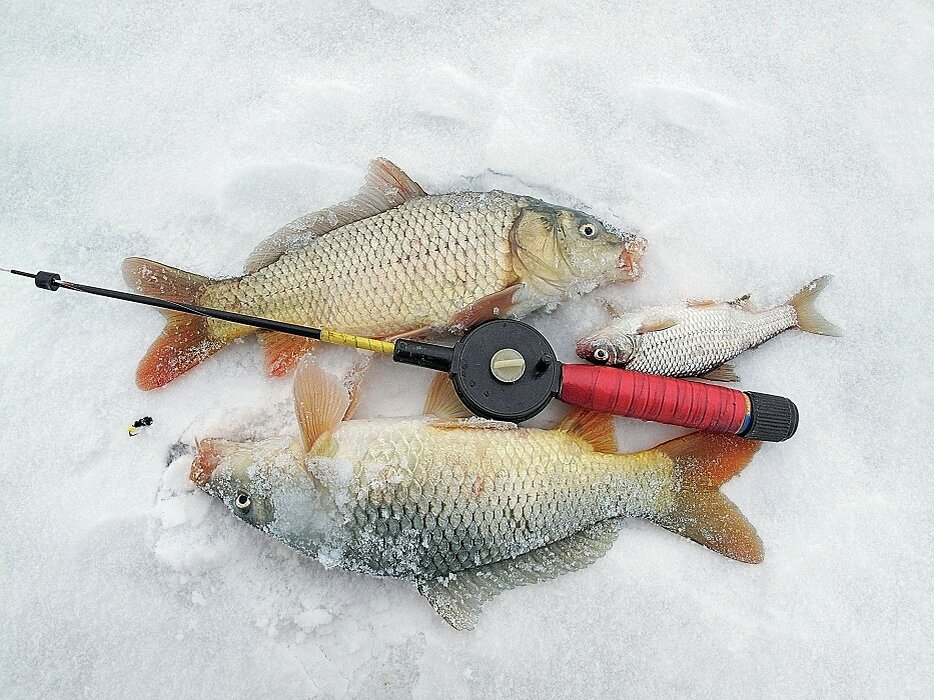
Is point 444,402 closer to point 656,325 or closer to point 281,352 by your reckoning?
point 281,352

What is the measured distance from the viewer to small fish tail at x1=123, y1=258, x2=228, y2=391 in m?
2.09

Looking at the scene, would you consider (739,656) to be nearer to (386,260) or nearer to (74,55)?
(386,260)

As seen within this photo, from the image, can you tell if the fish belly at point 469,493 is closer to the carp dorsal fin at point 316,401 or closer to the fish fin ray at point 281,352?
the carp dorsal fin at point 316,401

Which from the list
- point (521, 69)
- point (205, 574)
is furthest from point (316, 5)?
point (205, 574)

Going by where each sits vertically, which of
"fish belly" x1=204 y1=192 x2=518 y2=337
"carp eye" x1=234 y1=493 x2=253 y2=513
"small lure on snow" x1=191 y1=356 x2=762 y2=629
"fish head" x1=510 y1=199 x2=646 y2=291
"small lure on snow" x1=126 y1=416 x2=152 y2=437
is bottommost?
"small lure on snow" x1=126 y1=416 x2=152 y2=437

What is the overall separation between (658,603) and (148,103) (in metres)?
2.32

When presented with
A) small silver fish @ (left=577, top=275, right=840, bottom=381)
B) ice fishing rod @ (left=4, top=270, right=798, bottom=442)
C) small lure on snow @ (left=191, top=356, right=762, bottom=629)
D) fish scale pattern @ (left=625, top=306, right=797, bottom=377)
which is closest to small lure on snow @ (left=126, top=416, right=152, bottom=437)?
small lure on snow @ (left=191, top=356, right=762, bottom=629)

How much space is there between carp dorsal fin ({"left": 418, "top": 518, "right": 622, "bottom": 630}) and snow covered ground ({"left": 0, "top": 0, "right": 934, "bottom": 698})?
0.35 ft

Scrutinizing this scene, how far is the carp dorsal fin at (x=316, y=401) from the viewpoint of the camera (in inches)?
77.9

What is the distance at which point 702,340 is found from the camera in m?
2.11

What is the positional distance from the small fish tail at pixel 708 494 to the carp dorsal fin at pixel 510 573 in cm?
19

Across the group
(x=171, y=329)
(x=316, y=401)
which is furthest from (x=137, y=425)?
(x=316, y=401)

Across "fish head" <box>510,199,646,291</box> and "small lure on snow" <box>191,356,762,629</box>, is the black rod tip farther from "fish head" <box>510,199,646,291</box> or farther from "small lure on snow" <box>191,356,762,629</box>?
"fish head" <box>510,199,646,291</box>

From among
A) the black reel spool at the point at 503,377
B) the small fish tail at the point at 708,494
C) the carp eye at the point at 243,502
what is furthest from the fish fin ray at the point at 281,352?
the small fish tail at the point at 708,494
